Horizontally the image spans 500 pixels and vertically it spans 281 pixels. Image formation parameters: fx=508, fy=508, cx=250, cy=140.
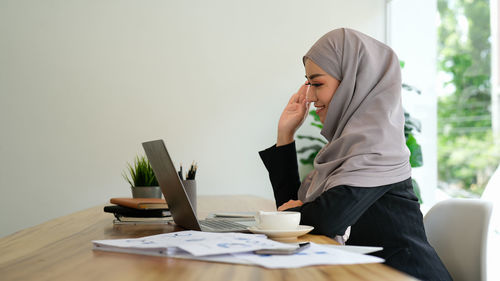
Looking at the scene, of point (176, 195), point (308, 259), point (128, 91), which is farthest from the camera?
point (128, 91)

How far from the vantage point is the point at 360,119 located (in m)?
1.49

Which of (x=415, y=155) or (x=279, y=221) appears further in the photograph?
(x=415, y=155)

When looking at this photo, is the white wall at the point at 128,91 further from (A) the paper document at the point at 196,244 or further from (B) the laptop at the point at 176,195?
(A) the paper document at the point at 196,244

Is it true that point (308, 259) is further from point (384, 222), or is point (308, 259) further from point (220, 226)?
point (384, 222)

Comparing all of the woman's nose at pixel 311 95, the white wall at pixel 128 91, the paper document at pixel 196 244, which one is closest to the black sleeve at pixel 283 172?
the woman's nose at pixel 311 95

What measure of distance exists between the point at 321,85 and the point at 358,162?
1.35 ft

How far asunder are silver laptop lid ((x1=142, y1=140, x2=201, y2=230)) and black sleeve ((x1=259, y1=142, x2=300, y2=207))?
0.54m

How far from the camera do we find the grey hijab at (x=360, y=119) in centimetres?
138

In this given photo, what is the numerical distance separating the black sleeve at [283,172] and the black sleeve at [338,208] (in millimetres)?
427

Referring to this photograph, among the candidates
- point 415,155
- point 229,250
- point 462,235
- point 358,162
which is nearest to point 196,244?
point 229,250

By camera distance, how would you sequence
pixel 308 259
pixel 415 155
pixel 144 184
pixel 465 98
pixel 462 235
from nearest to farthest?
1. pixel 308 259
2. pixel 462 235
3. pixel 144 184
4. pixel 415 155
5. pixel 465 98

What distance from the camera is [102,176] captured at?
3764 millimetres

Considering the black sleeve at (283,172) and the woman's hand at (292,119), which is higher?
the woman's hand at (292,119)

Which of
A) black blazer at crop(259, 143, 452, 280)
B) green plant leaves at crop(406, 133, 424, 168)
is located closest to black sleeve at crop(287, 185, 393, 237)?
black blazer at crop(259, 143, 452, 280)
